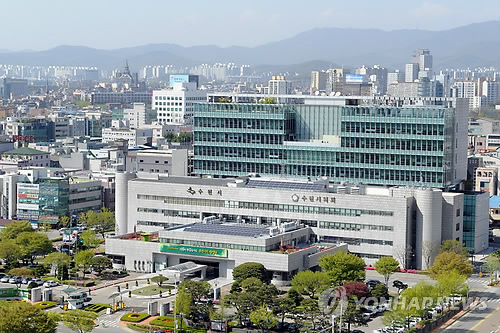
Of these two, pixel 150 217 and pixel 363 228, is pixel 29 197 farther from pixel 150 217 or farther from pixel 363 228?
pixel 363 228

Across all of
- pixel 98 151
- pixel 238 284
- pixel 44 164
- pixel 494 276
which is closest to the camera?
pixel 238 284

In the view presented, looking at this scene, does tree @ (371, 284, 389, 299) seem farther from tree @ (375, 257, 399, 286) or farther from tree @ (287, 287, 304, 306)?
tree @ (287, 287, 304, 306)

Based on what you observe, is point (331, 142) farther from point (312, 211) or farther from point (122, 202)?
point (122, 202)

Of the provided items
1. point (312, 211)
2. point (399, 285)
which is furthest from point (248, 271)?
point (312, 211)

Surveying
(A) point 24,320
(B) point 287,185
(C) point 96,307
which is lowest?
(C) point 96,307

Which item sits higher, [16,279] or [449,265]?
[449,265]

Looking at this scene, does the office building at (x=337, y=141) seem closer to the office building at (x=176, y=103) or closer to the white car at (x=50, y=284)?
the white car at (x=50, y=284)

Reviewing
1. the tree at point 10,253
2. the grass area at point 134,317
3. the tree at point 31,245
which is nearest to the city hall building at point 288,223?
the tree at point 31,245

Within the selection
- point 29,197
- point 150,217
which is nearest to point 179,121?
point 29,197
